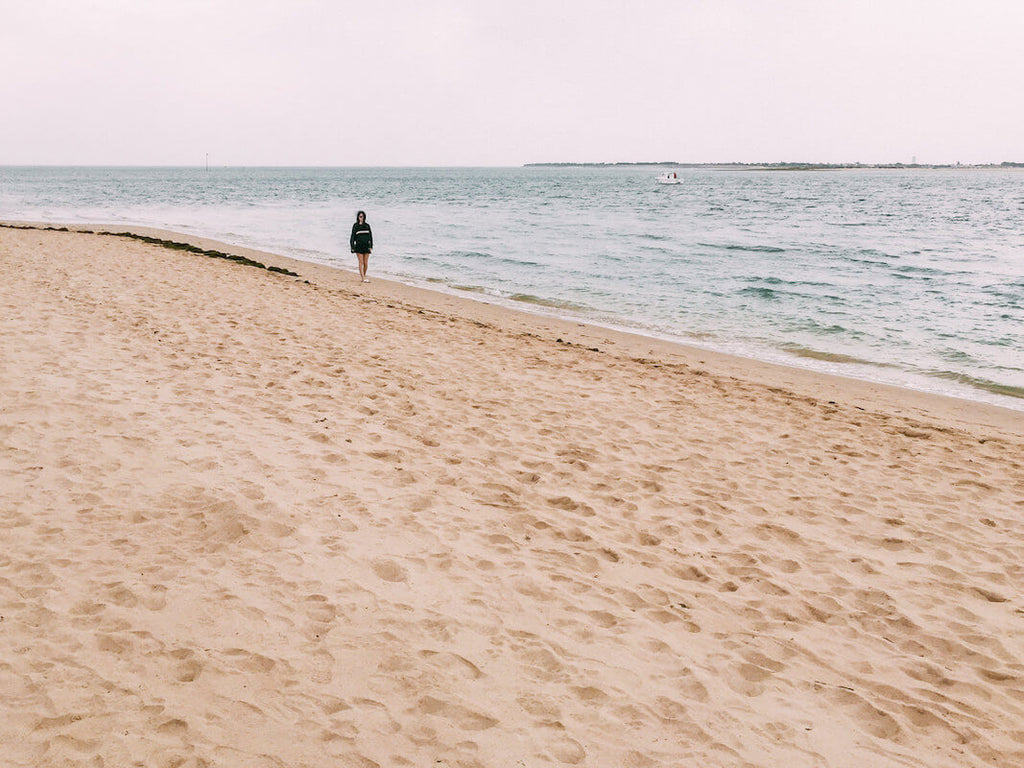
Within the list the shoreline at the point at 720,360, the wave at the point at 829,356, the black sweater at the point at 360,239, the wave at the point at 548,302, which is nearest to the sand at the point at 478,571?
the shoreline at the point at 720,360

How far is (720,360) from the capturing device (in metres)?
12.6

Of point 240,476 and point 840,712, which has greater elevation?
point 240,476

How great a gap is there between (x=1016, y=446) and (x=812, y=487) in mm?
3493

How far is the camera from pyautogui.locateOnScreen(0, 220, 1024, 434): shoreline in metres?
10.0

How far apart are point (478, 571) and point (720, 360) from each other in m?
8.99

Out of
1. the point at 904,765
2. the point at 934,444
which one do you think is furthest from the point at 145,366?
the point at 934,444

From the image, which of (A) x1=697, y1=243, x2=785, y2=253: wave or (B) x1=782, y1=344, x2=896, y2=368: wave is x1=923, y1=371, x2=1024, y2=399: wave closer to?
(B) x1=782, y1=344, x2=896, y2=368: wave

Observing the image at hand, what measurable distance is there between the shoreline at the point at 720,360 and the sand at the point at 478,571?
49.2 inches

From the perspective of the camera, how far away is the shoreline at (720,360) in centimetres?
1004

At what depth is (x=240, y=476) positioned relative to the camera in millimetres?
5672

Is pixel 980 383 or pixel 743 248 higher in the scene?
pixel 743 248

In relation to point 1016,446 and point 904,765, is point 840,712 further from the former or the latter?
point 1016,446

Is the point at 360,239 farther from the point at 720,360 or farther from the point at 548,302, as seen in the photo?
the point at 720,360

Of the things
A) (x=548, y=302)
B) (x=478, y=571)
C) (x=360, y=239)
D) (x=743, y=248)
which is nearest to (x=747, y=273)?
(x=743, y=248)
